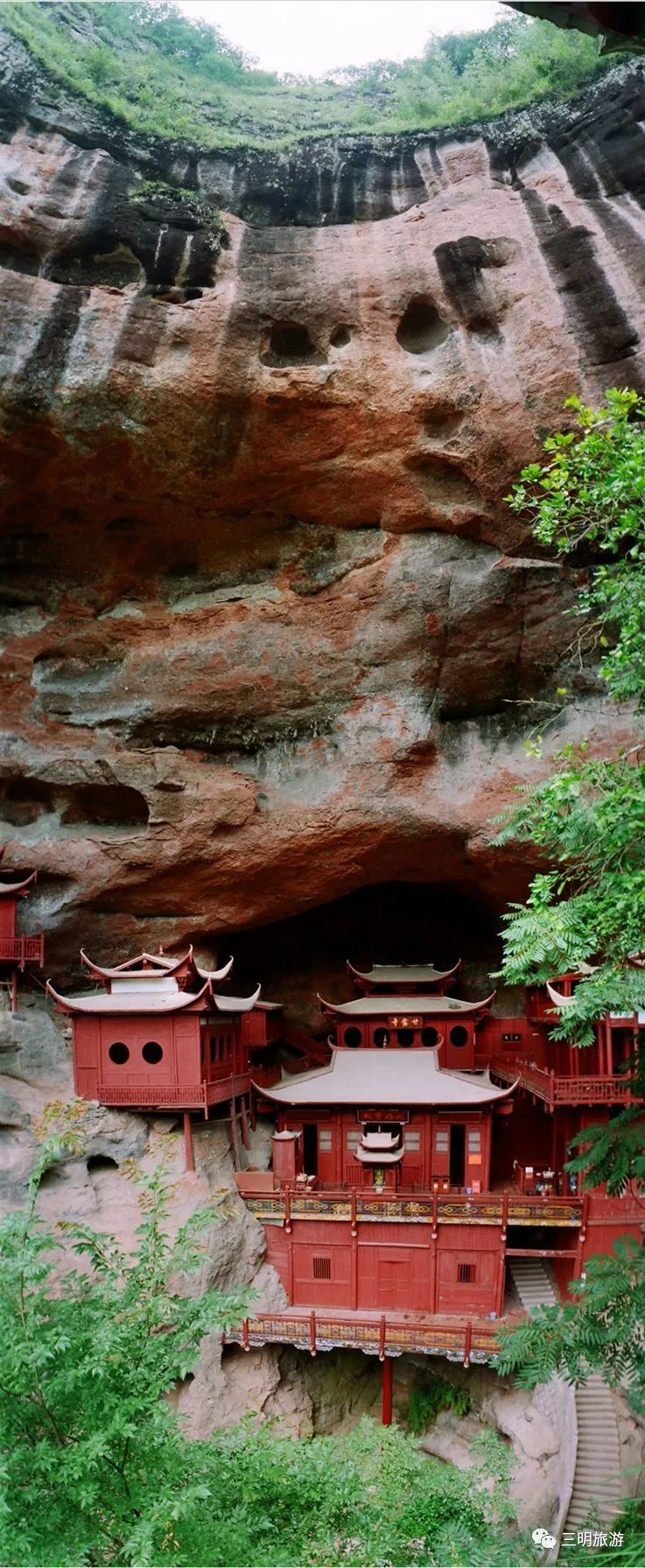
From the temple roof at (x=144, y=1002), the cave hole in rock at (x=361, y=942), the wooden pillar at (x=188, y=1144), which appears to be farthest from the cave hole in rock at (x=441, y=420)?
the wooden pillar at (x=188, y=1144)

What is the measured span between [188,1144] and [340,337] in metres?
14.8

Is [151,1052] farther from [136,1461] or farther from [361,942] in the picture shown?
[136,1461]

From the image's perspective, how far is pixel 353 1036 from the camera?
21.7 metres

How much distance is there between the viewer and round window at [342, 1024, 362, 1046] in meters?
21.6

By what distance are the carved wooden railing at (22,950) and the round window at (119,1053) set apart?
2.69 meters

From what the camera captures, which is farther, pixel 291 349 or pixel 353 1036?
pixel 353 1036

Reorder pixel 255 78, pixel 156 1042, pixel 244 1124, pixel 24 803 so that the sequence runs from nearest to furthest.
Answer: pixel 156 1042, pixel 244 1124, pixel 24 803, pixel 255 78

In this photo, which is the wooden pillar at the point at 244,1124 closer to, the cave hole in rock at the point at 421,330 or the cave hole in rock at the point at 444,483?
the cave hole in rock at the point at 444,483

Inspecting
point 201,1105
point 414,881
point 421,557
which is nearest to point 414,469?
point 421,557

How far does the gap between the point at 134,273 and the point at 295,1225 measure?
17.2 metres

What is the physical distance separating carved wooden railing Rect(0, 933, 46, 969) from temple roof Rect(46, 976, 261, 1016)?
4.98 feet

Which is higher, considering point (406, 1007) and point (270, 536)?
point (270, 536)

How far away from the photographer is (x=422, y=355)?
60.0ft

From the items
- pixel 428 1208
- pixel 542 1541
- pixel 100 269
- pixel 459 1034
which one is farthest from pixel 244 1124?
pixel 100 269
